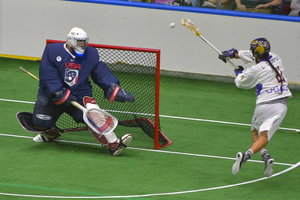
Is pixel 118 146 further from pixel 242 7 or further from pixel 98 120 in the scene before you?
pixel 242 7

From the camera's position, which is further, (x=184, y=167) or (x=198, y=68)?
(x=198, y=68)

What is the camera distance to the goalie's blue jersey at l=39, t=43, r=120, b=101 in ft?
19.6

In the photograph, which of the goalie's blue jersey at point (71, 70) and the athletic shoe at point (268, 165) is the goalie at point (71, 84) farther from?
the athletic shoe at point (268, 165)

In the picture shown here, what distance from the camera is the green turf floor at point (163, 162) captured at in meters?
5.09

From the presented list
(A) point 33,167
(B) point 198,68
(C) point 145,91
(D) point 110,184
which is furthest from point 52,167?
(B) point 198,68

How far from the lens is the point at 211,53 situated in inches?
381

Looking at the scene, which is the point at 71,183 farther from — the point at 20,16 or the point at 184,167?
the point at 20,16

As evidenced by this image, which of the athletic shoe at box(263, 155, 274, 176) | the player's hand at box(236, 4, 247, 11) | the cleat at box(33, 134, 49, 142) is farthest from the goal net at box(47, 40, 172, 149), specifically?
the player's hand at box(236, 4, 247, 11)

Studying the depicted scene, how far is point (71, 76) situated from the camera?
19.9ft

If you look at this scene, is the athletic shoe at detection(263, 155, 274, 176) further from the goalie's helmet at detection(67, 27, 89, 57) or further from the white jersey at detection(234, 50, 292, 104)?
the goalie's helmet at detection(67, 27, 89, 57)

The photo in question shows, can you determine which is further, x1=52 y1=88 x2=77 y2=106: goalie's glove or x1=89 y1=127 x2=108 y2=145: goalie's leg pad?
x1=89 y1=127 x2=108 y2=145: goalie's leg pad

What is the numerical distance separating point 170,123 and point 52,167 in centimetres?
231

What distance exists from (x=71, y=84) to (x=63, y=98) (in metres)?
0.28

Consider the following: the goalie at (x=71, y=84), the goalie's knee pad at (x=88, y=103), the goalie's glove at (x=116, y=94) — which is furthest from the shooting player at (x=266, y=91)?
the goalie's knee pad at (x=88, y=103)
